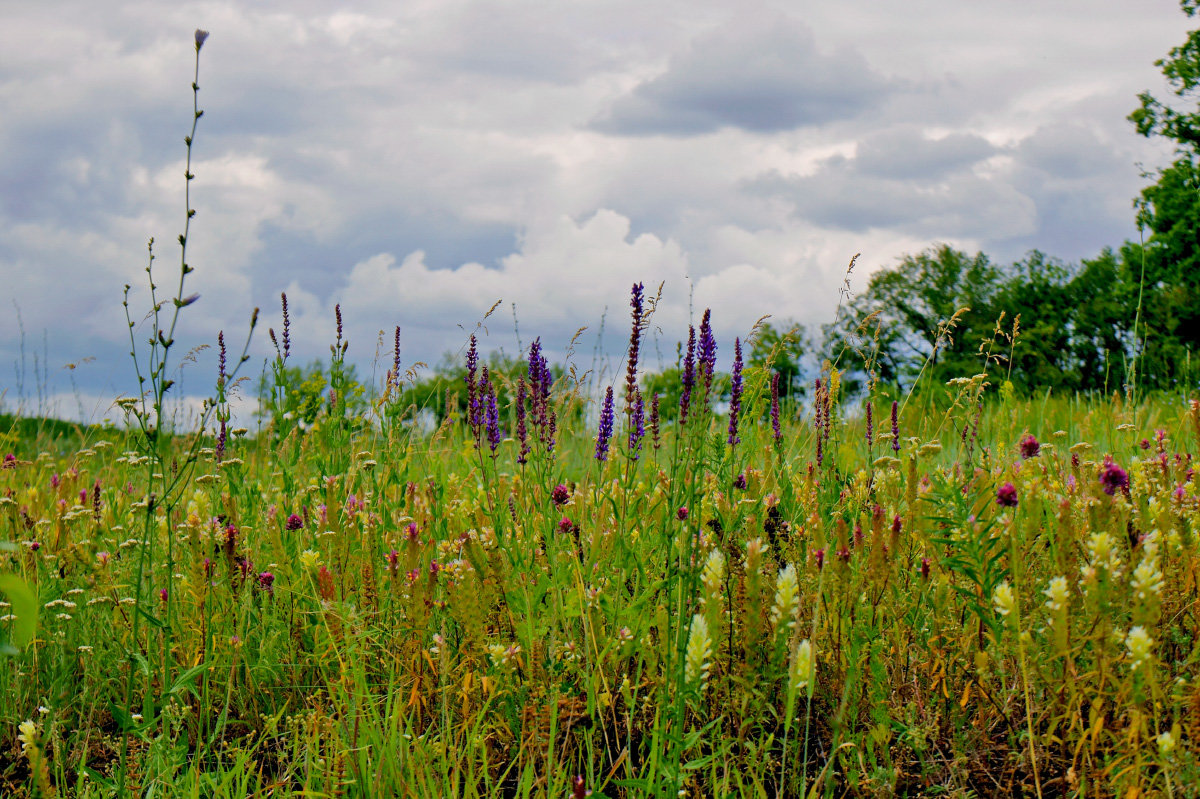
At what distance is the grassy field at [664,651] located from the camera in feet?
6.67

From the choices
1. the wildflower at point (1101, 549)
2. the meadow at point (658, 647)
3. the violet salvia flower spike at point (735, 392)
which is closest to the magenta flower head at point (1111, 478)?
the meadow at point (658, 647)

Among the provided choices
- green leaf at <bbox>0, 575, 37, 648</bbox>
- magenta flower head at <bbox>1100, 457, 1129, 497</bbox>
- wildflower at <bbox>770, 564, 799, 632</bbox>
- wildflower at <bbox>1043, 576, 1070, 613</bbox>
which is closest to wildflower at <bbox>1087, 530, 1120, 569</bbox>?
wildflower at <bbox>1043, 576, 1070, 613</bbox>

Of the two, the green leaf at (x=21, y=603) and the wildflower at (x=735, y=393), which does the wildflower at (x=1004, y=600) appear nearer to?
the wildflower at (x=735, y=393)

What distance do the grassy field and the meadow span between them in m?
0.01

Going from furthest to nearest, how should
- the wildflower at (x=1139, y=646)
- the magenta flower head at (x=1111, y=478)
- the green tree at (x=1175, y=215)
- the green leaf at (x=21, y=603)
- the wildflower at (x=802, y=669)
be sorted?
the green tree at (x=1175, y=215), the magenta flower head at (x=1111, y=478), the wildflower at (x=1139, y=646), the wildflower at (x=802, y=669), the green leaf at (x=21, y=603)

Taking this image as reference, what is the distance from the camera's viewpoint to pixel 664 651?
86.4 inches

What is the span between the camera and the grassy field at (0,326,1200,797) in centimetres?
203

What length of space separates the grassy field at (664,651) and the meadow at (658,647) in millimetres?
13

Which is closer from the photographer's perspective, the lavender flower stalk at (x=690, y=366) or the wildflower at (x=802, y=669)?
the wildflower at (x=802, y=669)

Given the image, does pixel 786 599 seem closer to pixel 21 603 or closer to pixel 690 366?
pixel 690 366

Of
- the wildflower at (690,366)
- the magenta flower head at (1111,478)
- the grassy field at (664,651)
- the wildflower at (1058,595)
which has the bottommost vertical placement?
the grassy field at (664,651)

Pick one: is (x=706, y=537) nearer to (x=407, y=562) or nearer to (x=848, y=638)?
(x=848, y=638)

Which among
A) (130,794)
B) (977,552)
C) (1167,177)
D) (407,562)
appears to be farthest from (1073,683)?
(1167,177)

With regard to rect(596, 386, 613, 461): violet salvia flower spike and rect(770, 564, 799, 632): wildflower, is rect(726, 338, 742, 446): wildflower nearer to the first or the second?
rect(596, 386, 613, 461): violet salvia flower spike
